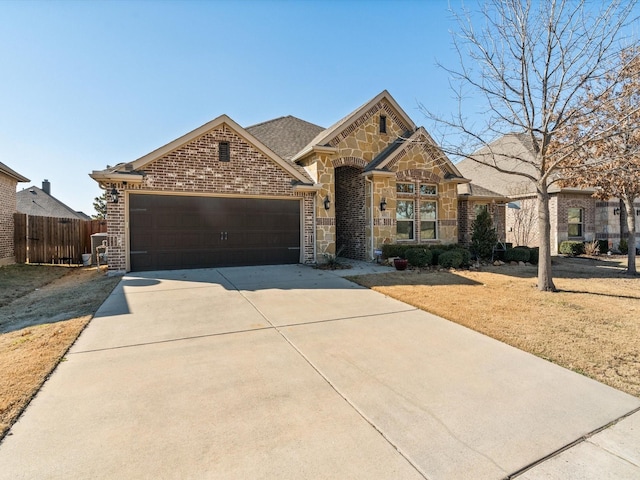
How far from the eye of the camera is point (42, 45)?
7.88m

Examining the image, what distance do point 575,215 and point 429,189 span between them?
10161 mm

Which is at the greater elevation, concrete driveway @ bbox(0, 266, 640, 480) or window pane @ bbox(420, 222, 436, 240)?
window pane @ bbox(420, 222, 436, 240)

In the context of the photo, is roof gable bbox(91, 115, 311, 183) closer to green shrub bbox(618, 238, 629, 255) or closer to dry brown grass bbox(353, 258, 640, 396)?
dry brown grass bbox(353, 258, 640, 396)

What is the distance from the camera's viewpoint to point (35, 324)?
5.02 meters

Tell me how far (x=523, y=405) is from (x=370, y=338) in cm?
196

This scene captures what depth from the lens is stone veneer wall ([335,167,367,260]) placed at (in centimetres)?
1299

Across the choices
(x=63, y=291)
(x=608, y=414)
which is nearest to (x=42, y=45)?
(x=63, y=291)

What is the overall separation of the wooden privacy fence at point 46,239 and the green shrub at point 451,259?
13003 millimetres

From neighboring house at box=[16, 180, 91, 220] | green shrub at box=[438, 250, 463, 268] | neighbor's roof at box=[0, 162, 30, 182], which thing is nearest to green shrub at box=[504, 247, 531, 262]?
green shrub at box=[438, 250, 463, 268]

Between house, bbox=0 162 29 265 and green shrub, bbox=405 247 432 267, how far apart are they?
1485 centimetres

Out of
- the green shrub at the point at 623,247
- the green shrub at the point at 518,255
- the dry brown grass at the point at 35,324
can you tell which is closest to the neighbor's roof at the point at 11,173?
the dry brown grass at the point at 35,324

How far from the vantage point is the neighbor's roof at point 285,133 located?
1455 centimetres

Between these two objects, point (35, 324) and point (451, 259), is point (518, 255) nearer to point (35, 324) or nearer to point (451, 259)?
point (451, 259)

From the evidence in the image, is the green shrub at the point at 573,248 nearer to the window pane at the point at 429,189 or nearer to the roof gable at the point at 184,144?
the window pane at the point at 429,189
